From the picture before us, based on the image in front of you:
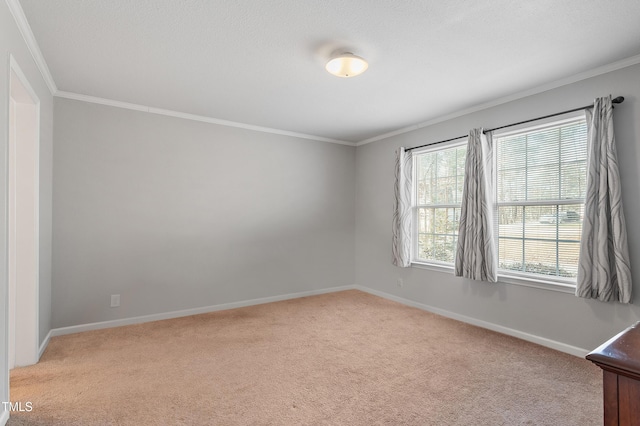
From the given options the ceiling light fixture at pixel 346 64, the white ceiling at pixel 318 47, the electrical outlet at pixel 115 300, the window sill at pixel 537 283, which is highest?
the white ceiling at pixel 318 47

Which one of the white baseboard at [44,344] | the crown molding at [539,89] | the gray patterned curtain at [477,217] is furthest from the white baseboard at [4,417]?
the crown molding at [539,89]

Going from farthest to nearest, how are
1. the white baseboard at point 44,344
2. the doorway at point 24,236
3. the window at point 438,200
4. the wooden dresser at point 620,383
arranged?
1. the window at point 438,200
2. the white baseboard at point 44,344
3. the doorway at point 24,236
4. the wooden dresser at point 620,383

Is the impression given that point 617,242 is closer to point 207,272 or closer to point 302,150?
point 302,150

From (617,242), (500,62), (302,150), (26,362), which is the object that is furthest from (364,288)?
(26,362)

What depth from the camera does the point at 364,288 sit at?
17.4 ft

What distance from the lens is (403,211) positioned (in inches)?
177

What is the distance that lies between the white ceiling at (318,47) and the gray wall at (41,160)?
0.18 m

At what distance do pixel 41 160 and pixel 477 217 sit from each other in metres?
4.13

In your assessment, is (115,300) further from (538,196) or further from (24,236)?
(538,196)

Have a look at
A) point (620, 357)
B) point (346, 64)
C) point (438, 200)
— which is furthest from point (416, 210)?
point (620, 357)

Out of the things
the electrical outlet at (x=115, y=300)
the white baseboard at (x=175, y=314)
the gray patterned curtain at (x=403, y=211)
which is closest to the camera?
the white baseboard at (x=175, y=314)

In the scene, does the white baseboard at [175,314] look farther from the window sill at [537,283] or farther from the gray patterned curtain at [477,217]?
the window sill at [537,283]

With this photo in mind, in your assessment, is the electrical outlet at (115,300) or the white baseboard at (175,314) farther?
the electrical outlet at (115,300)

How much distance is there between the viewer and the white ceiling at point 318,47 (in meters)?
2.01
